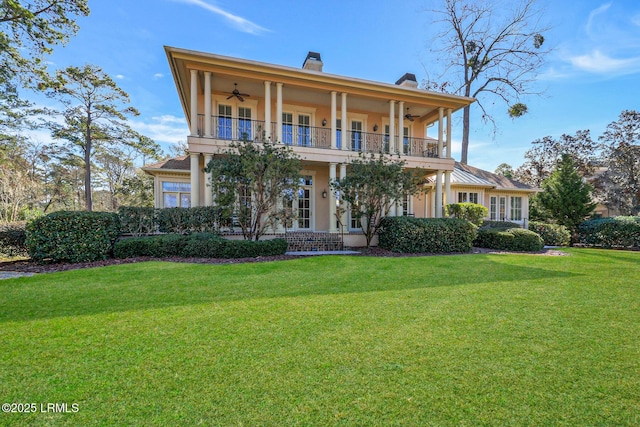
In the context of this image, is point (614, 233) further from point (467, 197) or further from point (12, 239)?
point (12, 239)

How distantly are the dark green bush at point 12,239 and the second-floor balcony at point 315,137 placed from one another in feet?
19.1

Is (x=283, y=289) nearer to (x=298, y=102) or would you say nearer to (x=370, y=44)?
(x=298, y=102)

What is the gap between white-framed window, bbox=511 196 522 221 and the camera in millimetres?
17047

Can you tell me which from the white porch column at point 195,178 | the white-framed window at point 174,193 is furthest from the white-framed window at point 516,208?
the white-framed window at point 174,193

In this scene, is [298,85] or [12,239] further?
[298,85]

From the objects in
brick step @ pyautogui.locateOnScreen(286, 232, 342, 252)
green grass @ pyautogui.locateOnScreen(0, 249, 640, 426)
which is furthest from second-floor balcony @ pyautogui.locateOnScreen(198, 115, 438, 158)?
green grass @ pyautogui.locateOnScreen(0, 249, 640, 426)

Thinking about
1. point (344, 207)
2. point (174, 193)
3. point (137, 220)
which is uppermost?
point (174, 193)

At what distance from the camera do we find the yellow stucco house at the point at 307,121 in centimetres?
975

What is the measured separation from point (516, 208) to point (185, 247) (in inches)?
725

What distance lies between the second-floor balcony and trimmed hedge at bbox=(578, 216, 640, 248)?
862cm

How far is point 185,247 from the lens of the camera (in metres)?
7.87

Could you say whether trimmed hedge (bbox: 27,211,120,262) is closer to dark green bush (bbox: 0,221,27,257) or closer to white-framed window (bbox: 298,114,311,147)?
dark green bush (bbox: 0,221,27,257)

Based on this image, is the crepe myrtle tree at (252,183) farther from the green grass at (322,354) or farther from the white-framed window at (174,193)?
the white-framed window at (174,193)

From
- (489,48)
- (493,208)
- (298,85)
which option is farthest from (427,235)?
(489,48)
